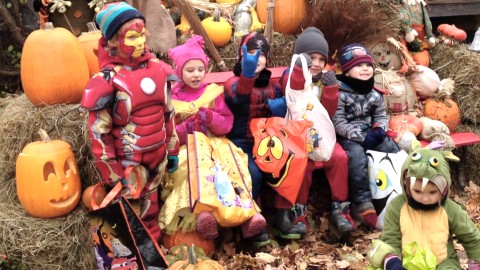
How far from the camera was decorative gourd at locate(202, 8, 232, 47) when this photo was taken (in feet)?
21.8

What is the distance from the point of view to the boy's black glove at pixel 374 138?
5809 mm

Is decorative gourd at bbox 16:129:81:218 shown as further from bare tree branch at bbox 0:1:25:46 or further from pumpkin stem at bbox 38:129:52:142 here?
bare tree branch at bbox 0:1:25:46

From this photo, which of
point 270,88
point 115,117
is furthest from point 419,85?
point 115,117

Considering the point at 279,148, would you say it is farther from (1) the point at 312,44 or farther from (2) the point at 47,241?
(2) the point at 47,241

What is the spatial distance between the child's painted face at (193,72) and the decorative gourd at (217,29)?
1.60 m

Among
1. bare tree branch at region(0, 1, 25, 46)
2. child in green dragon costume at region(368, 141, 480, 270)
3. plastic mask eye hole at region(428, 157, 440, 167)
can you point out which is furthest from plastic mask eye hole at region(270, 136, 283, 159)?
bare tree branch at region(0, 1, 25, 46)

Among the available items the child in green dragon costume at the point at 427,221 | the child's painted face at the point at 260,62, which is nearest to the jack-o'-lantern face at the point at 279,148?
the child's painted face at the point at 260,62

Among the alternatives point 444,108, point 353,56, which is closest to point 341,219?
point 353,56

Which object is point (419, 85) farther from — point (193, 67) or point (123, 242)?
point (123, 242)

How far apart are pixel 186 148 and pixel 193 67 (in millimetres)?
641

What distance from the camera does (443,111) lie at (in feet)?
22.9

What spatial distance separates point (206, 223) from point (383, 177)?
1.78 metres

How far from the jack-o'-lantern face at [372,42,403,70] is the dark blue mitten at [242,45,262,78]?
225cm

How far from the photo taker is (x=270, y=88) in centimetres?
553
